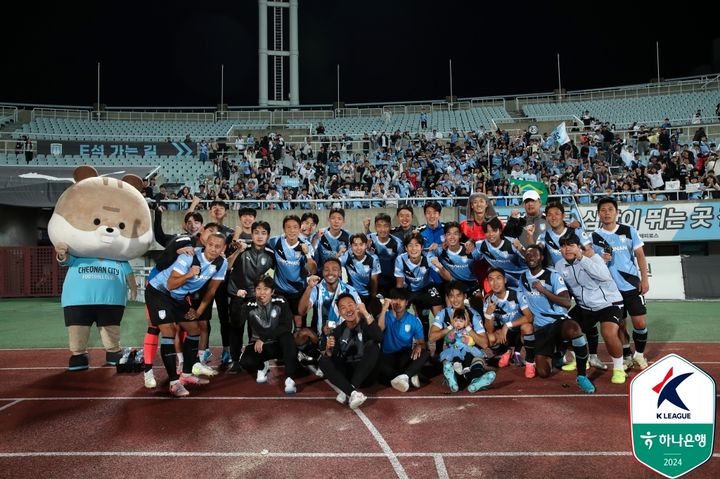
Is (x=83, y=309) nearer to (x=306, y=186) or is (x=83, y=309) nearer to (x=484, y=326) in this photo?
(x=484, y=326)

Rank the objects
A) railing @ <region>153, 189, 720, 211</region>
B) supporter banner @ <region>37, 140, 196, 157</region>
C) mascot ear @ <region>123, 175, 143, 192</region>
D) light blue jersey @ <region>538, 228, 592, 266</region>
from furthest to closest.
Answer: supporter banner @ <region>37, 140, 196, 157</region> < railing @ <region>153, 189, 720, 211</region> < mascot ear @ <region>123, 175, 143, 192</region> < light blue jersey @ <region>538, 228, 592, 266</region>

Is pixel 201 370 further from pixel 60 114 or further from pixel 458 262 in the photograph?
pixel 60 114

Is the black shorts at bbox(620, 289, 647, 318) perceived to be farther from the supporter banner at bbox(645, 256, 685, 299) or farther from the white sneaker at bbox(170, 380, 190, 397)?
the supporter banner at bbox(645, 256, 685, 299)

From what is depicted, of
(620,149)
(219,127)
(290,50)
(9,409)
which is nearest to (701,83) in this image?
(620,149)

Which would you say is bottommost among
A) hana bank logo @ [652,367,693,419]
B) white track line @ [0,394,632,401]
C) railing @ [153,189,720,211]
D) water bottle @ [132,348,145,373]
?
white track line @ [0,394,632,401]

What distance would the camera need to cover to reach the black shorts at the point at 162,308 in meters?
5.89

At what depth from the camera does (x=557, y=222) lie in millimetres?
6641

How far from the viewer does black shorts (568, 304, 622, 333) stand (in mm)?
5992

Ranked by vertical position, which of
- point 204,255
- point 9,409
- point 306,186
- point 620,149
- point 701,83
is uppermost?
point 701,83

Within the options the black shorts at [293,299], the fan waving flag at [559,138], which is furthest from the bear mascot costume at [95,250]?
the fan waving flag at [559,138]

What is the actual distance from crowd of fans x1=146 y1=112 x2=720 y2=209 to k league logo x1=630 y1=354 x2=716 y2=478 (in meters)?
14.2

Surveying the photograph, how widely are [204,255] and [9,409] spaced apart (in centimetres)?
249

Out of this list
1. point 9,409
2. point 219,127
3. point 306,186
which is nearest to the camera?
point 9,409

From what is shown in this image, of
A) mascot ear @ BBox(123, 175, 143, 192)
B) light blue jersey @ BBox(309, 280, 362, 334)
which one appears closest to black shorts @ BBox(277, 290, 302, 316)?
light blue jersey @ BBox(309, 280, 362, 334)
